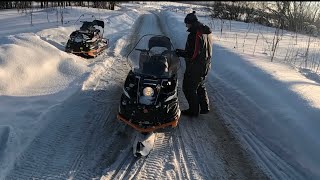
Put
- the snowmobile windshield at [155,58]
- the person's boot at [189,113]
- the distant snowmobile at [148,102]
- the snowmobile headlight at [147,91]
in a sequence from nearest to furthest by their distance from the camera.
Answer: the distant snowmobile at [148,102]
the snowmobile headlight at [147,91]
the snowmobile windshield at [155,58]
the person's boot at [189,113]

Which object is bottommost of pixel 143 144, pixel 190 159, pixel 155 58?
pixel 190 159

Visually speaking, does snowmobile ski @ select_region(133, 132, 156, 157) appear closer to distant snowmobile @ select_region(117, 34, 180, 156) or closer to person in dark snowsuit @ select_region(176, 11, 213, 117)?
distant snowmobile @ select_region(117, 34, 180, 156)

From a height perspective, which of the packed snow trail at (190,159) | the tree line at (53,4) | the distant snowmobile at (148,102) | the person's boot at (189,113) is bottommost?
the packed snow trail at (190,159)

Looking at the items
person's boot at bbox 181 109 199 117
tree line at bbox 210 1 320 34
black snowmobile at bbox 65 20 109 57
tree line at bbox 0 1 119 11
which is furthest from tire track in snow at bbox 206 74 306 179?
tree line at bbox 0 1 119 11

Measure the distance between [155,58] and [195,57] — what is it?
738 mm

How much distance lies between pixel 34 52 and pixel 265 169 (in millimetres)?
6161

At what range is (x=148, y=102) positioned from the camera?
5.57 metres

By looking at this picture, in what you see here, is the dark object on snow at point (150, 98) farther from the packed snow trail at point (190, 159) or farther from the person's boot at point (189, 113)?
the person's boot at point (189, 113)

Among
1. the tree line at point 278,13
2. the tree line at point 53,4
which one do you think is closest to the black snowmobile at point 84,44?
the tree line at point 278,13

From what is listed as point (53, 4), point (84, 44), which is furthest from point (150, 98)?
point (53, 4)

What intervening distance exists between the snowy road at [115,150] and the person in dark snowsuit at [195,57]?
0.34 meters

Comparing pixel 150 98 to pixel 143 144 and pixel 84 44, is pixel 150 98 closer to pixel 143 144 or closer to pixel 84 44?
pixel 143 144

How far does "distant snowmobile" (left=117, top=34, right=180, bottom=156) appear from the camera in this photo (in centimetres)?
552

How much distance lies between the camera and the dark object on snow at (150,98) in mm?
5543
